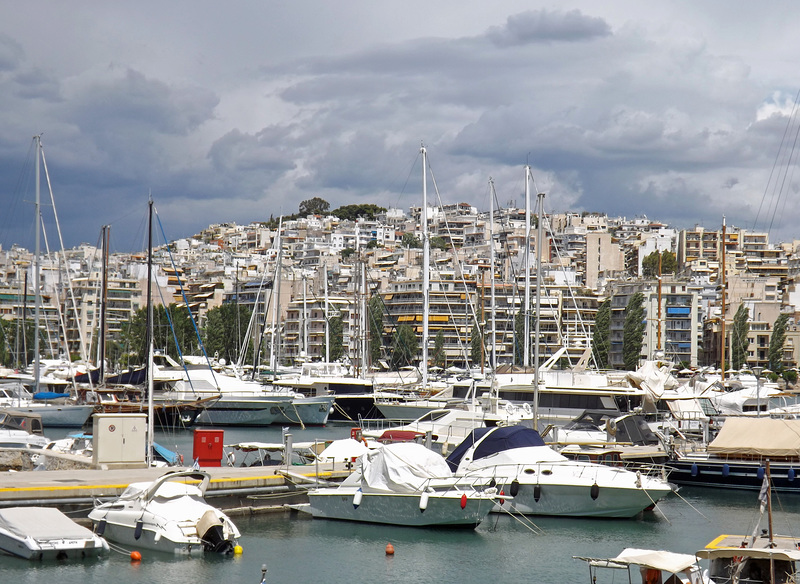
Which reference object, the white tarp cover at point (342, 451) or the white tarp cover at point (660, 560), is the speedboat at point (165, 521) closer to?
the white tarp cover at point (342, 451)

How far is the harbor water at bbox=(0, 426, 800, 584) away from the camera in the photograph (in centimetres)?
2144

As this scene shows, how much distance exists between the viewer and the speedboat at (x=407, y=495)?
84.1ft

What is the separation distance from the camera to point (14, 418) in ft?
133

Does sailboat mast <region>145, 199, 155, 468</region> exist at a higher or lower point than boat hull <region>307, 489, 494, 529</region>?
higher

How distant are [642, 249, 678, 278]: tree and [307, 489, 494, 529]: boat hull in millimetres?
156070

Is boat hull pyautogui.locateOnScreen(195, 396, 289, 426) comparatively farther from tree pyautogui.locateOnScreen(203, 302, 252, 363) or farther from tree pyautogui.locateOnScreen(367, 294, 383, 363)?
tree pyautogui.locateOnScreen(203, 302, 252, 363)

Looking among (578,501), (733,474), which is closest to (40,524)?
(578,501)

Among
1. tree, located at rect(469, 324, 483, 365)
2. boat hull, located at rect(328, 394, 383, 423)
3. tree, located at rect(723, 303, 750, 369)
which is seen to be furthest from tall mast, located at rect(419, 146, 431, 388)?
tree, located at rect(723, 303, 750, 369)

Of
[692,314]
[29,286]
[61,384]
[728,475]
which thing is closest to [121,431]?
[728,475]

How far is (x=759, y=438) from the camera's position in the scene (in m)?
34.1

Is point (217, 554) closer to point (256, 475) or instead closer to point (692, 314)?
point (256, 475)

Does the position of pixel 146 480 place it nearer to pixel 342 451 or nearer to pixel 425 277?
pixel 342 451

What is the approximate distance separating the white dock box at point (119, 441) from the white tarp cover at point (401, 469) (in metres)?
6.30

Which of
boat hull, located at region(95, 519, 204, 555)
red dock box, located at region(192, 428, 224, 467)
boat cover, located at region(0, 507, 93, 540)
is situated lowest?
boat hull, located at region(95, 519, 204, 555)
